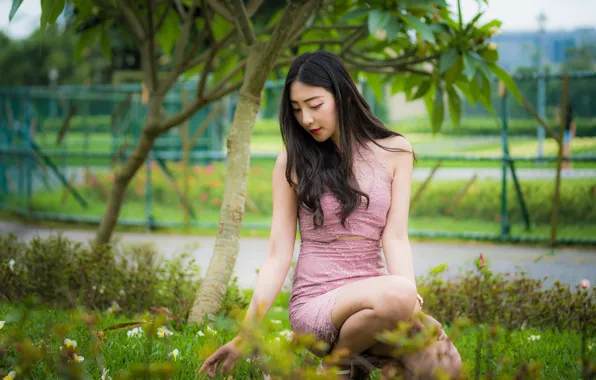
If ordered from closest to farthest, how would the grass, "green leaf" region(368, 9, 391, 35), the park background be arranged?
the grass < "green leaf" region(368, 9, 391, 35) < the park background

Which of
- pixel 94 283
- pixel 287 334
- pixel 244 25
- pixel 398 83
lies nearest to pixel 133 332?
pixel 287 334

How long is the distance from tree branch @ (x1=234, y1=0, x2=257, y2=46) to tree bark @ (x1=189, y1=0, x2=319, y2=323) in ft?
0.14

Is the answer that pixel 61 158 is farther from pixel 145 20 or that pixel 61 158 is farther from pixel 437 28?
pixel 437 28

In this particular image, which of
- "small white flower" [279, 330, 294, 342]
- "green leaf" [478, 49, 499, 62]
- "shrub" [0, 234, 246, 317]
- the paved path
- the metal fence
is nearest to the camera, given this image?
"small white flower" [279, 330, 294, 342]

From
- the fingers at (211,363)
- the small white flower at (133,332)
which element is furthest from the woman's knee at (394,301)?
the small white flower at (133,332)

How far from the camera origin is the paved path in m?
6.42

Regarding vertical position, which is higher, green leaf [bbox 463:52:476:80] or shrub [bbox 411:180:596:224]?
green leaf [bbox 463:52:476:80]

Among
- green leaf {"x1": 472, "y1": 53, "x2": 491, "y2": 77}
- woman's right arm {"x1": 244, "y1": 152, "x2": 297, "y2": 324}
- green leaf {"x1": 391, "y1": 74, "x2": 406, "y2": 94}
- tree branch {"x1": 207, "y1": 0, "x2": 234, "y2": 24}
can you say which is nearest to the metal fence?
green leaf {"x1": 391, "y1": 74, "x2": 406, "y2": 94}

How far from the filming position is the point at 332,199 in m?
2.88

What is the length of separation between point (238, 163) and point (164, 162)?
261 inches

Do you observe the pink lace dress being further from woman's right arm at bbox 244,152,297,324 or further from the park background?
the park background

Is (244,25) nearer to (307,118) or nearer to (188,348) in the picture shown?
(307,118)

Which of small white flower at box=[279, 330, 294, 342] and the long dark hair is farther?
small white flower at box=[279, 330, 294, 342]

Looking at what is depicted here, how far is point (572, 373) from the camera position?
285 centimetres
